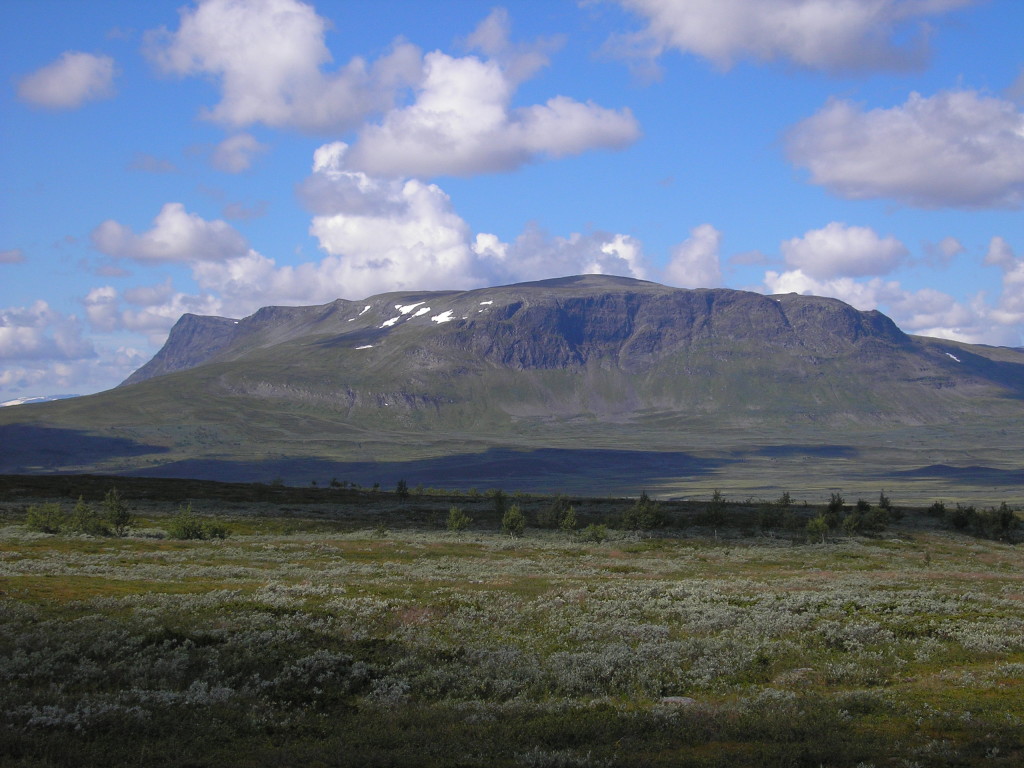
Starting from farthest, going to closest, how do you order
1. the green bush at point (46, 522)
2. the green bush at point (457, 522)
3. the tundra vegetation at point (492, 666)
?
1. the green bush at point (457, 522)
2. the green bush at point (46, 522)
3. the tundra vegetation at point (492, 666)

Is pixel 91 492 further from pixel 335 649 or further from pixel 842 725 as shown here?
pixel 842 725

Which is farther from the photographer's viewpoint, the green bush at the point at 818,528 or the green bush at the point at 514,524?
the green bush at the point at 514,524

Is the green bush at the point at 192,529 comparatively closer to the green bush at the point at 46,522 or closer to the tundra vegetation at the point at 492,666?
the green bush at the point at 46,522

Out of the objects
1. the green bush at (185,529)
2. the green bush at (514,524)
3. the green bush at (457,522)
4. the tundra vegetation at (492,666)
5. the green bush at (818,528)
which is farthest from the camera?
the green bush at (457,522)

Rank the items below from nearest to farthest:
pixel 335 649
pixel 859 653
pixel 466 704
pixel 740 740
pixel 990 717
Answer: pixel 740 740 < pixel 990 717 < pixel 466 704 < pixel 335 649 < pixel 859 653

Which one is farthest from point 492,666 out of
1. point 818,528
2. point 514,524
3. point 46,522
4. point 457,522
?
point 818,528

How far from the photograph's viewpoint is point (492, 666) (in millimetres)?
22875

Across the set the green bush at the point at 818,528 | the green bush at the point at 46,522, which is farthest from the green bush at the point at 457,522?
the green bush at the point at 46,522

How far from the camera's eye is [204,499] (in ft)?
364

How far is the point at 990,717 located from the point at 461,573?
31399mm

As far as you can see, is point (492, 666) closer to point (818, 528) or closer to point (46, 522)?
point (46, 522)

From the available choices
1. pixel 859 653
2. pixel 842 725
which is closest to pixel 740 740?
pixel 842 725

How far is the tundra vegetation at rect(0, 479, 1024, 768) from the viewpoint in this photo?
16.7 metres

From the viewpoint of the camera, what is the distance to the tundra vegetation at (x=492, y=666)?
54.7ft
